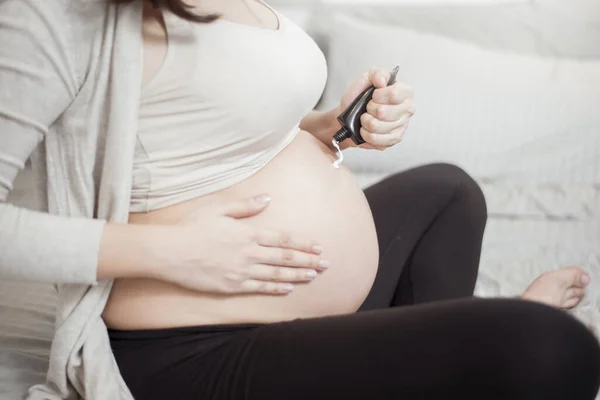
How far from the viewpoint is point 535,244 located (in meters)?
1.29

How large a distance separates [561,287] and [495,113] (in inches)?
22.5

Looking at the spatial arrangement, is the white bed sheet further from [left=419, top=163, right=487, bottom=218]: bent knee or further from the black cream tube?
[left=419, top=163, right=487, bottom=218]: bent knee

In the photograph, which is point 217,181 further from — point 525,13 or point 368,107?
point 525,13

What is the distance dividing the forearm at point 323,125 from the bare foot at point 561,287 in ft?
1.40

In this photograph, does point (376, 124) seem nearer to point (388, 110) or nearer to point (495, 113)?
point (388, 110)

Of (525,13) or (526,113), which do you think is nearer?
(526,113)

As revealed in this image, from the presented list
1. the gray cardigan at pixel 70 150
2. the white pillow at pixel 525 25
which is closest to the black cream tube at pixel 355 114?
the gray cardigan at pixel 70 150

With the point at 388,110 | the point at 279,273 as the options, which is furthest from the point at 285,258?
the point at 388,110

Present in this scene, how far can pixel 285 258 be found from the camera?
758 mm

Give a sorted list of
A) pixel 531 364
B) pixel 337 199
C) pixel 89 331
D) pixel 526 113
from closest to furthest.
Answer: pixel 531 364 < pixel 89 331 < pixel 337 199 < pixel 526 113

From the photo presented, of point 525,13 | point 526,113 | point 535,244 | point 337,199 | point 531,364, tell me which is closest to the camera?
point 531,364

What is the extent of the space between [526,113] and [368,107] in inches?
29.5

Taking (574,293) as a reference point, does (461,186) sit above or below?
above

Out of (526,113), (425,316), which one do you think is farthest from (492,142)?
(425,316)
